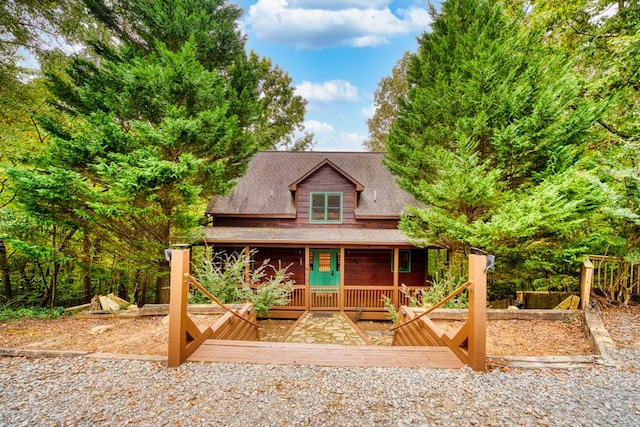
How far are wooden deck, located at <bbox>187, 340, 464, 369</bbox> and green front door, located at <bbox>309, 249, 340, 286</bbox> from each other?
6955 mm

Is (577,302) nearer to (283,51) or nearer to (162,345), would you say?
(162,345)

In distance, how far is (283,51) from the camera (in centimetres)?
1762

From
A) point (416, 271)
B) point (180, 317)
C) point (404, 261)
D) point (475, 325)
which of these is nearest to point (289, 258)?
point (404, 261)

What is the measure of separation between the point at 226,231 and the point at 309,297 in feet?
13.6

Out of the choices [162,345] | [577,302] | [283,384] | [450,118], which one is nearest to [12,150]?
[162,345]

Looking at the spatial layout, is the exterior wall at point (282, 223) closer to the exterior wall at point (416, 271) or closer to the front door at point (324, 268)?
the front door at point (324, 268)

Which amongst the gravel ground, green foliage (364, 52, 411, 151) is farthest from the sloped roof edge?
green foliage (364, 52, 411, 151)

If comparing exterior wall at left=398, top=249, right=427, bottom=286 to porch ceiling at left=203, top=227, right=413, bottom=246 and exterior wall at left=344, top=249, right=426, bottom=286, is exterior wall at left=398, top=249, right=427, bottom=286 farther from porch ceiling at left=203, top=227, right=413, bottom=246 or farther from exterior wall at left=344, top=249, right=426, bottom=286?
porch ceiling at left=203, top=227, right=413, bottom=246

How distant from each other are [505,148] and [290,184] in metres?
7.98

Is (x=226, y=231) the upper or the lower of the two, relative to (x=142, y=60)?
lower

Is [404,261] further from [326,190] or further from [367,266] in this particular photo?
[326,190]

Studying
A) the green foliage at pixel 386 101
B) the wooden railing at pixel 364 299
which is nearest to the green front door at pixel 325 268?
the wooden railing at pixel 364 299

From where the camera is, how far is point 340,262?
10266 mm

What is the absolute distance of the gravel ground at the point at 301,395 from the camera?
8.37ft
